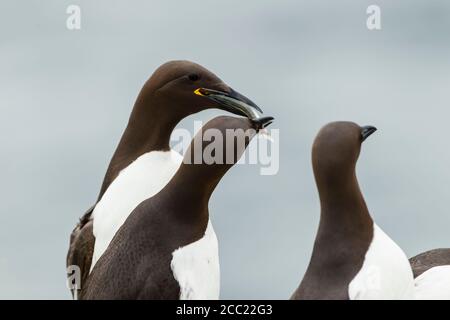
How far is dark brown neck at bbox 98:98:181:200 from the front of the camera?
1789cm

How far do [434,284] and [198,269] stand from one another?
2.23 meters

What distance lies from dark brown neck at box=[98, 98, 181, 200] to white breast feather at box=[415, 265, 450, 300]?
10.7 feet

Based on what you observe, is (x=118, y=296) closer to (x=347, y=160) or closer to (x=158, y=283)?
(x=158, y=283)

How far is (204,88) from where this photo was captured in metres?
17.7

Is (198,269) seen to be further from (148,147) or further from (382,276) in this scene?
(148,147)

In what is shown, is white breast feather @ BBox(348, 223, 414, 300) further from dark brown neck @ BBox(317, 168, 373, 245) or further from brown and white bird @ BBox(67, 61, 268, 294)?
Answer: brown and white bird @ BBox(67, 61, 268, 294)

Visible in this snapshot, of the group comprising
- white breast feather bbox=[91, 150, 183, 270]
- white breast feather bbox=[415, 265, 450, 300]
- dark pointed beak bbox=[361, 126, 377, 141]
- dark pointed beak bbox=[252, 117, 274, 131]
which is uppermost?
dark pointed beak bbox=[252, 117, 274, 131]

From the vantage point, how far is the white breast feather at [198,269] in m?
14.9

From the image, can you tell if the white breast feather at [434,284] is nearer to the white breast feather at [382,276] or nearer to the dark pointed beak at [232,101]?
the white breast feather at [382,276]

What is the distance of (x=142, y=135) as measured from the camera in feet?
59.0

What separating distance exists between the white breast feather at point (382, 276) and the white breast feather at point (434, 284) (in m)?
0.76

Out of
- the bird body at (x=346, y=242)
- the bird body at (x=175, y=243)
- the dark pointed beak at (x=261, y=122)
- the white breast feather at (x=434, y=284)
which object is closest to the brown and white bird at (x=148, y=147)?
the dark pointed beak at (x=261, y=122)

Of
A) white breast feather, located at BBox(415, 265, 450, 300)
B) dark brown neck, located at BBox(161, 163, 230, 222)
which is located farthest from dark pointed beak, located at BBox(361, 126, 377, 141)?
white breast feather, located at BBox(415, 265, 450, 300)
